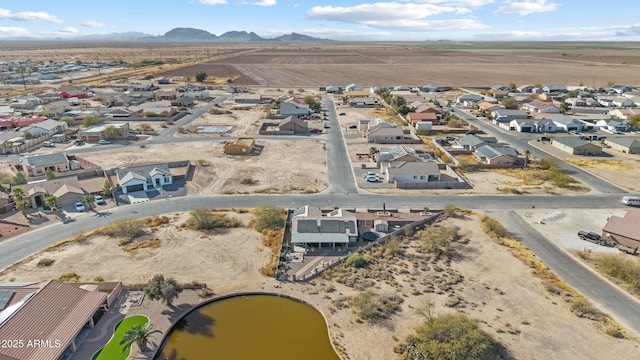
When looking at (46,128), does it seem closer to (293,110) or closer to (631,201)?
(293,110)

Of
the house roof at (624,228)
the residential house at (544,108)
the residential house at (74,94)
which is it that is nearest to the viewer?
the house roof at (624,228)

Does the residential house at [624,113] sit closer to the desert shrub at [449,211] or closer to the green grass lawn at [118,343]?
the desert shrub at [449,211]

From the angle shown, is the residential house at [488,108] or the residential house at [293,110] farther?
the residential house at [488,108]

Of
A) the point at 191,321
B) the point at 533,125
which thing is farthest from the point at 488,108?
Result: the point at 191,321

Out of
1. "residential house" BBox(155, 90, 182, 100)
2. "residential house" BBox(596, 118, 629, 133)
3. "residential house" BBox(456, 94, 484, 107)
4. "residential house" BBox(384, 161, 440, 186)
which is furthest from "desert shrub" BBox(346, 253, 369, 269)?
"residential house" BBox(155, 90, 182, 100)

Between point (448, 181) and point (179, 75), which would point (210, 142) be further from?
point (179, 75)

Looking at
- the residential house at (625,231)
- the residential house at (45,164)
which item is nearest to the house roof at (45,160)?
the residential house at (45,164)
